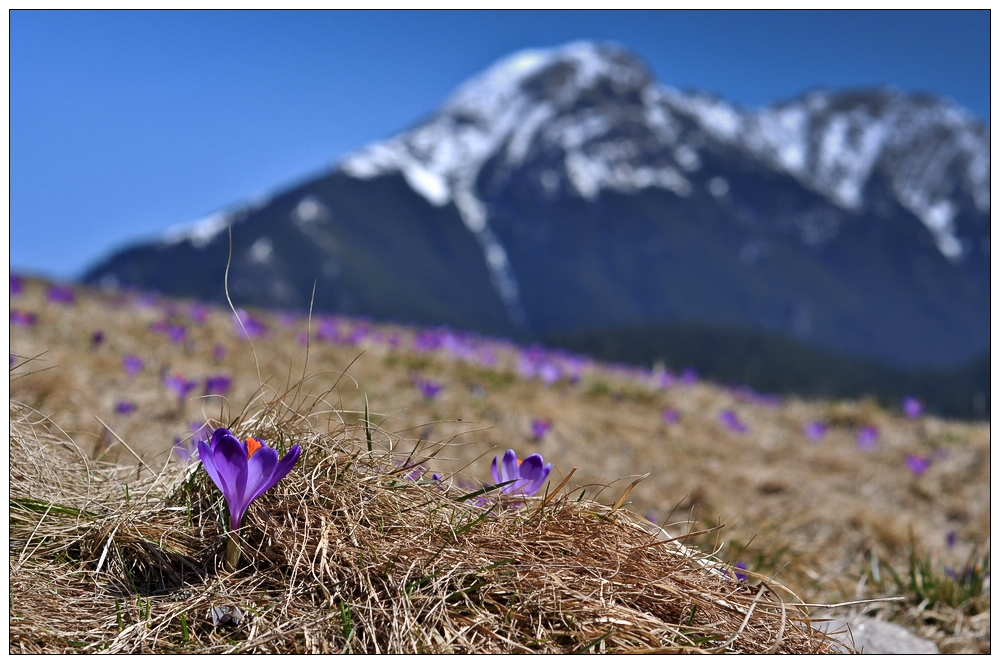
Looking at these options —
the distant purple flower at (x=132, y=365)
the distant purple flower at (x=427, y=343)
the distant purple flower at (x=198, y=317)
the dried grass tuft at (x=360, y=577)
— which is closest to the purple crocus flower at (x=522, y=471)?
the dried grass tuft at (x=360, y=577)

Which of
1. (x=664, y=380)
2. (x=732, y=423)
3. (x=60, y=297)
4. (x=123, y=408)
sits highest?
(x=60, y=297)

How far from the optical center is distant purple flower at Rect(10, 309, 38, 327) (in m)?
6.15

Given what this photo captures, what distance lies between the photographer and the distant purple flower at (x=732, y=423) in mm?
7285

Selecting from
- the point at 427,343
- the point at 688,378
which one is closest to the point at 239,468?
the point at 427,343

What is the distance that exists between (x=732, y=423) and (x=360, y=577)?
6.16 m

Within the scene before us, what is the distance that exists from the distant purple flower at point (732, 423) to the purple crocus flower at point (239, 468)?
20.6 feet

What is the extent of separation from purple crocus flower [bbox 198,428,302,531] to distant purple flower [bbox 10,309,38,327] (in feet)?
18.0

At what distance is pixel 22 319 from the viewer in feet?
20.4

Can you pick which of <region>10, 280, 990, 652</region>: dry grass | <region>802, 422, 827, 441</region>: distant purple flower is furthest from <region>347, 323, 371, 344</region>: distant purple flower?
<region>802, 422, 827, 441</region>: distant purple flower

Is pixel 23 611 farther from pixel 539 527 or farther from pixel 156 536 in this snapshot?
pixel 539 527

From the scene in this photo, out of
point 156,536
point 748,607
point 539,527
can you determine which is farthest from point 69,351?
point 748,607

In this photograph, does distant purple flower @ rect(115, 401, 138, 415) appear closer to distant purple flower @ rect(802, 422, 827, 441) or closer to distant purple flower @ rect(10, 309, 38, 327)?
distant purple flower @ rect(10, 309, 38, 327)

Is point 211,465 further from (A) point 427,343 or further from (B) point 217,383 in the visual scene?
(A) point 427,343

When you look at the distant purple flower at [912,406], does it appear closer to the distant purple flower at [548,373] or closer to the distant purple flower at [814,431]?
the distant purple flower at [814,431]
